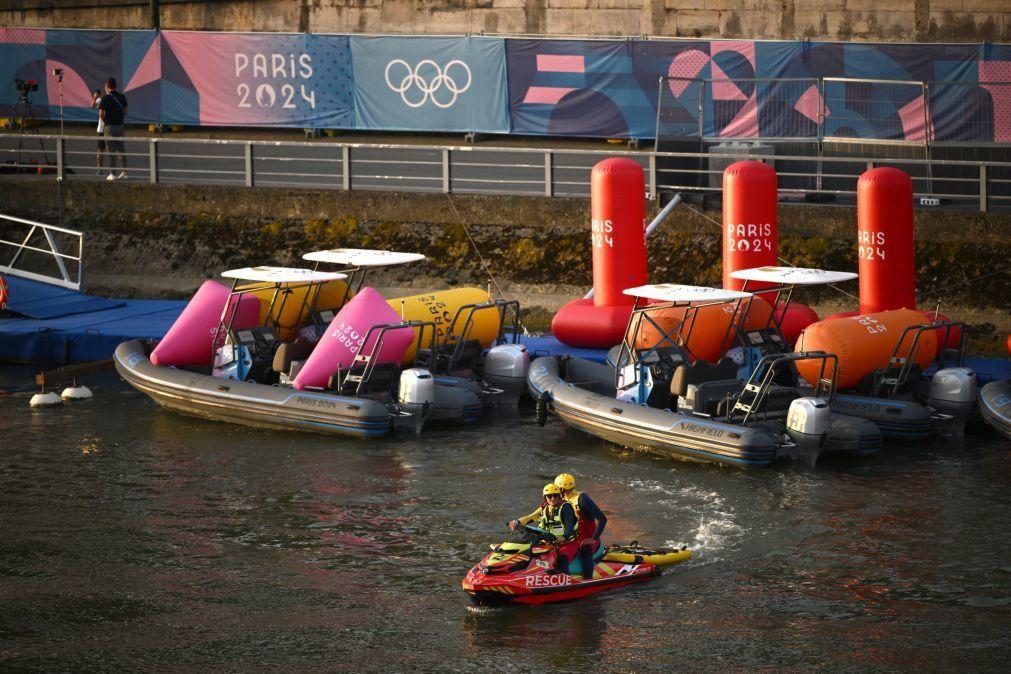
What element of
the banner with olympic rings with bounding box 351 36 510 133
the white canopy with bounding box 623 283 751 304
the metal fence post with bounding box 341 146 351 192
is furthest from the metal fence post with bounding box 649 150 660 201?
the banner with olympic rings with bounding box 351 36 510 133

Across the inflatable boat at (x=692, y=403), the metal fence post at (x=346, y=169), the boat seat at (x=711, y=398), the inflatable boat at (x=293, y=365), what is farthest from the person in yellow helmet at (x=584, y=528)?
the metal fence post at (x=346, y=169)

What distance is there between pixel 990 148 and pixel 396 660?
18031 mm

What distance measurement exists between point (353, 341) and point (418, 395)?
4.42 feet

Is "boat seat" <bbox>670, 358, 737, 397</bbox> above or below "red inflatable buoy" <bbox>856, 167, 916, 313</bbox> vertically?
below

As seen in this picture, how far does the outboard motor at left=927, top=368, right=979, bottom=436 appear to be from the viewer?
73.8 feet

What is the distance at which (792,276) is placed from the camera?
2347cm

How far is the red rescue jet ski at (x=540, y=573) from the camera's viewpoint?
16.4 meters

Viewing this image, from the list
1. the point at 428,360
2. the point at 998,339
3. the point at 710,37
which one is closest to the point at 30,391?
the point at 428,360

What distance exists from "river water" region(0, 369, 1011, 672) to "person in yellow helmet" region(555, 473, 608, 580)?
44 centimetres

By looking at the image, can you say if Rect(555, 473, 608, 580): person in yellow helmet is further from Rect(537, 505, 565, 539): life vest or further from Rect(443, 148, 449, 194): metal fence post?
Rect(443, 148, 449, 194): metal fence post

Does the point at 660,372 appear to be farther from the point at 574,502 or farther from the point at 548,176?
the point at 548,176

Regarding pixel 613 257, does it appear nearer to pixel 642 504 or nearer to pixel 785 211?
pixel 785 211

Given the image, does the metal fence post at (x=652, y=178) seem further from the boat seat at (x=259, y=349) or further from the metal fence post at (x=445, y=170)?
the boat seat at (x=259, y=349)

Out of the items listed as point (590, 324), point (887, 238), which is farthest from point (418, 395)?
point (887, 238)
